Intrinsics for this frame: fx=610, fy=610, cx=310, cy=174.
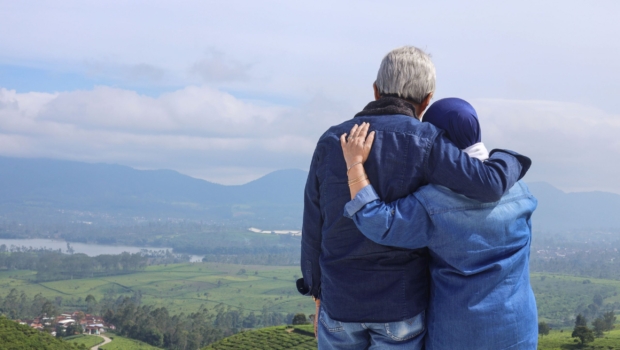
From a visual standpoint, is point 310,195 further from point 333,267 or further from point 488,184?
point 488,184

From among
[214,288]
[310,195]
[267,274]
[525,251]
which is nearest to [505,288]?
[525,251]

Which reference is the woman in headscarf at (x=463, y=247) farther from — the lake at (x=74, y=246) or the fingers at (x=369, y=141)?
the lake at (x=74, y=246)

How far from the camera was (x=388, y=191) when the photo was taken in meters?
2.74

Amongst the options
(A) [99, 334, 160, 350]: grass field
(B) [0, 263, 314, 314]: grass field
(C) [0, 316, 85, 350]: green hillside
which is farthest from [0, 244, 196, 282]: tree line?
(C) [0, 316, 85, 350]: green hillside

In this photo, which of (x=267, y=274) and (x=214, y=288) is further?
(x=267, y=274)

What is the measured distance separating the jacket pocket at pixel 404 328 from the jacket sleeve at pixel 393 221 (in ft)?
1.14

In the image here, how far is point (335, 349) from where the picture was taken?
2895 millimetres

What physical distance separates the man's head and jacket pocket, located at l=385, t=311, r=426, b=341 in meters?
1.03

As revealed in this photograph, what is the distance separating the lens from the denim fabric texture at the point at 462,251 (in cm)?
260

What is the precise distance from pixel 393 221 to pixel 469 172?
0.38 metres

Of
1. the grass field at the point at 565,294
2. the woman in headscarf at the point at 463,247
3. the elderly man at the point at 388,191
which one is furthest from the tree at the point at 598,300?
the elderly man at the point at 388,191

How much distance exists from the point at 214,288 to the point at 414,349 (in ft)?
317

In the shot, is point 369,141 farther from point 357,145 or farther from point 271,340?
point 271,340

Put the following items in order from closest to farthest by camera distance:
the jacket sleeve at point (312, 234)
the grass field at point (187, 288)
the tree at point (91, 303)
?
the jacket sleeve at point (312, 234)
the tree at point (91, 303)
the grass field at point (187, 288)
